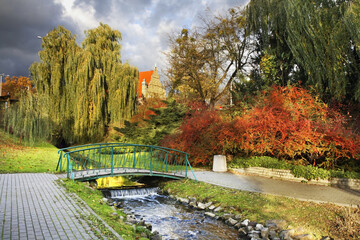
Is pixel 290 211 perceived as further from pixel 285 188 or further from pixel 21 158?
pixel 21 158

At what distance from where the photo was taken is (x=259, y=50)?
1991cm

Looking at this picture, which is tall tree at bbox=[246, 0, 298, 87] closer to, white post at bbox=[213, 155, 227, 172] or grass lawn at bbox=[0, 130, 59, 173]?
white post at bbox=[213, 155, 227, 172]

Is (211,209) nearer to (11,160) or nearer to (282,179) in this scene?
(282,179)

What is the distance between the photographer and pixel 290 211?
7566 millimetres

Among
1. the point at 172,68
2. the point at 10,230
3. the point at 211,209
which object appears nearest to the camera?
the point at 10,230

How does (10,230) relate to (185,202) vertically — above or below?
above

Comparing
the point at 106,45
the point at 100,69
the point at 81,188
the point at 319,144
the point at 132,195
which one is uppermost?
the point at 106,45

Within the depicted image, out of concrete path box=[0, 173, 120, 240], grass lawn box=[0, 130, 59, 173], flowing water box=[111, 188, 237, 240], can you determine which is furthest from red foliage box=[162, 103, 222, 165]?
concrete path box=[0, 173, 120, 240]

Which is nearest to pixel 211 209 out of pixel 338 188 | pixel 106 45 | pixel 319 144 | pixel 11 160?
pixel 338 188

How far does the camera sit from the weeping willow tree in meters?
21.0

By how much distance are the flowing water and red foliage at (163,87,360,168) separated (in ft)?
13.9

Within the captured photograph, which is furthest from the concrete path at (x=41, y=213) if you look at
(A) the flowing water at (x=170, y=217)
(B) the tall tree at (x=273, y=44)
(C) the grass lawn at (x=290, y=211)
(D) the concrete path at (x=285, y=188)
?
(B) the tall tree at (x=273, y=44)

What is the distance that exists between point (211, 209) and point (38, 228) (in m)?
5.46

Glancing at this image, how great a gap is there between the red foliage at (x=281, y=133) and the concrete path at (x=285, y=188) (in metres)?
1.41
